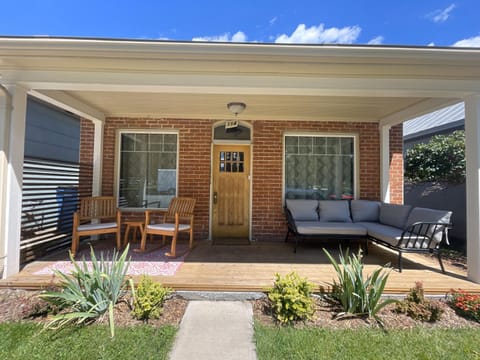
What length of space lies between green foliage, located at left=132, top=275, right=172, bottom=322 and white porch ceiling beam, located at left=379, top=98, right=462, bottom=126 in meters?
4.41

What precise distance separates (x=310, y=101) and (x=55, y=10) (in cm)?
570

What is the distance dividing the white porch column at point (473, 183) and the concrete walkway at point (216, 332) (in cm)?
271

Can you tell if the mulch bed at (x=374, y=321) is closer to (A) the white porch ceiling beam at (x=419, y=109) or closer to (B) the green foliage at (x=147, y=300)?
(B) the green foliage at (x=147, y=300)

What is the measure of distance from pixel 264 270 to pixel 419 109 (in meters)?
3.51

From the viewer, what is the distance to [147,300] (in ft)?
7.77

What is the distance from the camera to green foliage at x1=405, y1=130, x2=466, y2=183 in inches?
228

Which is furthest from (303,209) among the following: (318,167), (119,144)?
(119,144)

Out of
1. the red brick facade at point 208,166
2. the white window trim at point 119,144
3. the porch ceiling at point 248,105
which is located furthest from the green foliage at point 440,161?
the white window trim at point 119,144

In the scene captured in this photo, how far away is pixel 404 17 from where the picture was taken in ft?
18.7

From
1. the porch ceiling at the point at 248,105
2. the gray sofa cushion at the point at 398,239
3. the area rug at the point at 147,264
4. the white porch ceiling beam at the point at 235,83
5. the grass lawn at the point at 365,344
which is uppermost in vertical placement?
the porch ceiling at the point at 248,105

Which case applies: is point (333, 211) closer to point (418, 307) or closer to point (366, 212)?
point (366, 212)

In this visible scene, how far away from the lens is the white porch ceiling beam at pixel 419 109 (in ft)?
11.8

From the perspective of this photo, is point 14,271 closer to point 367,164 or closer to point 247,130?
point 247,130

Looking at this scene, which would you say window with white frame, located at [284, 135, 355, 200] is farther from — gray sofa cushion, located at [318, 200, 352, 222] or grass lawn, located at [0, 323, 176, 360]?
grass lawn, located at [0, 323, 176, 360]
